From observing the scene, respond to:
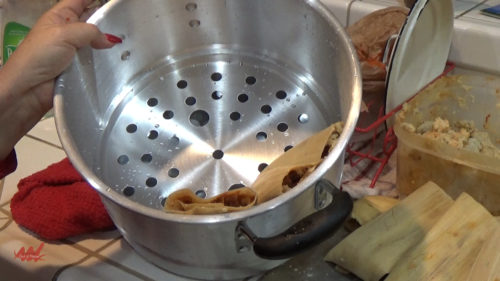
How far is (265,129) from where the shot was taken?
0.51m

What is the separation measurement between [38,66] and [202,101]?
169 mm

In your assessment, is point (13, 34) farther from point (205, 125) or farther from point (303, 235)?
point (303, 235)

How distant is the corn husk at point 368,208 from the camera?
483 mm

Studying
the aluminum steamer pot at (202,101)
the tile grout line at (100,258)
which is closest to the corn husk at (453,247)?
the aluminum steamer pot at (202,101)

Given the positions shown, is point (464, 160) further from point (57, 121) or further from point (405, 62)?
point (57, 121)

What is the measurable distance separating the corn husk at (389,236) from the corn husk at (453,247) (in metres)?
0.01

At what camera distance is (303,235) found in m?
0.34

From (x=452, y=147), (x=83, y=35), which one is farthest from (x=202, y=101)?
(x=452, y=147)

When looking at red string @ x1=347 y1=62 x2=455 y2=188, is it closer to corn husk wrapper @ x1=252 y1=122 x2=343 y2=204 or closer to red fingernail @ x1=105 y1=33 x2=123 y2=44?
corn husk wrapper @ x1=252 y1=122 x2=343 y2=204

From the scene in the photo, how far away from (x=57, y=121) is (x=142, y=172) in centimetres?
11

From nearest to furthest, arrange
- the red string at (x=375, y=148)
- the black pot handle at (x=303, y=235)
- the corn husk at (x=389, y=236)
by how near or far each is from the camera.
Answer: the black pot handle at (x=303, y=235) → the corn husk at (x=389, y=236) → the red string at (x=375, y=148)

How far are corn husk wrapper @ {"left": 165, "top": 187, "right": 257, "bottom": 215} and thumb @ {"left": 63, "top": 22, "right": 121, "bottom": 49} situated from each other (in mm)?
155

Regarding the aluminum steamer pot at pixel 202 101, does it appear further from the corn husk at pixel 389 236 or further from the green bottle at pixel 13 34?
the green bottle at pixel 13 34

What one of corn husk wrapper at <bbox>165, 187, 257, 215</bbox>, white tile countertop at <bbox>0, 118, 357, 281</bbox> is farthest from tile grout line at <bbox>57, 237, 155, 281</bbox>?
corn husk wrapper at <bbox>165, 187, 257, 215</bbox>
